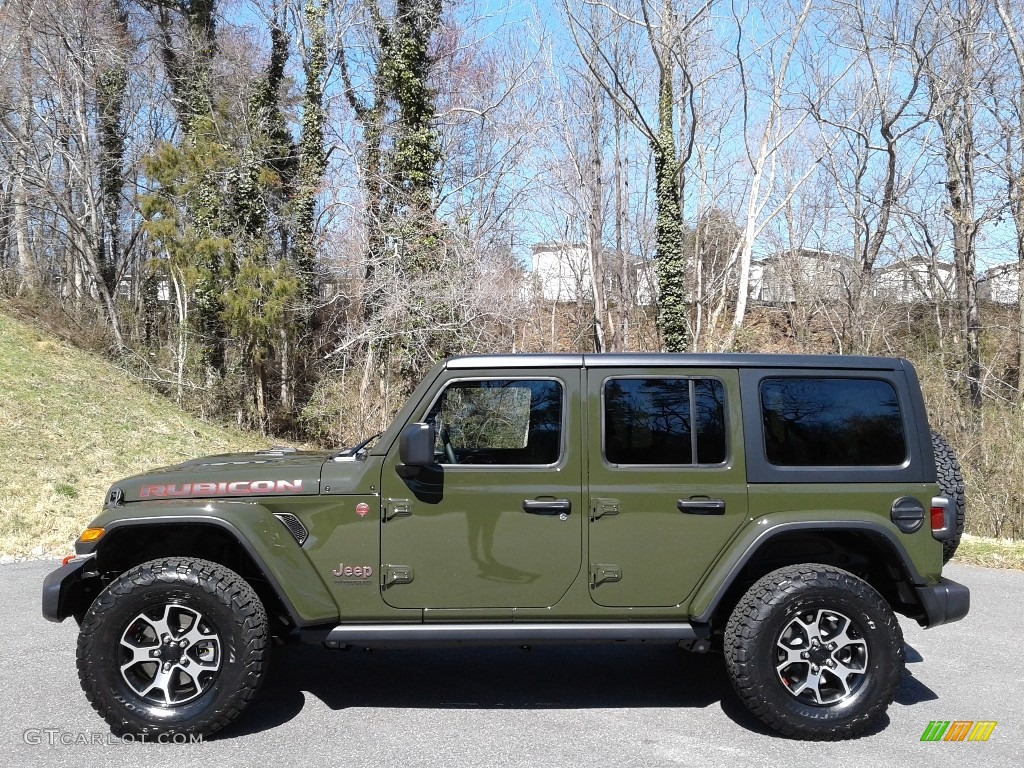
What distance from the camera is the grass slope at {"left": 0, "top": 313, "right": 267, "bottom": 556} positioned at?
10.5 metres

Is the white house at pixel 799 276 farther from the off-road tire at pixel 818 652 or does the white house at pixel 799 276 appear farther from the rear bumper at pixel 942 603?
the off-road tire at pixel 818 652

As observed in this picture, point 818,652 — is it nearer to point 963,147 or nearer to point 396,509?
point 396,509

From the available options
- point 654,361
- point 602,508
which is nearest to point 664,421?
point 654,361

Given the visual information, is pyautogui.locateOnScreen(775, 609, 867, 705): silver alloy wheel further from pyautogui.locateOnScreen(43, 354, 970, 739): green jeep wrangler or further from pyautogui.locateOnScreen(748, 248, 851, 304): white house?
pyautogui.locateOnScreen(748, 248, 851, 304): white house

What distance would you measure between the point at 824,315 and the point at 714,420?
24249 mm

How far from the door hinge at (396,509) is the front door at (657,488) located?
953 millimetres

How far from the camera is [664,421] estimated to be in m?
4.39

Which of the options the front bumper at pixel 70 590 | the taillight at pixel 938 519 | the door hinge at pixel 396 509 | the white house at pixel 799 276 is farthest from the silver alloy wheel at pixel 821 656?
the white house at pixel 799 276

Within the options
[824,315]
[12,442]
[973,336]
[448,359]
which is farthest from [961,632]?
[824,315]

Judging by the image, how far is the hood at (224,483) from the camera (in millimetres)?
4246

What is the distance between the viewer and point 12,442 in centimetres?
1327

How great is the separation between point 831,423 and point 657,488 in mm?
1047

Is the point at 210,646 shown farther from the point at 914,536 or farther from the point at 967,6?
the point at 967,6

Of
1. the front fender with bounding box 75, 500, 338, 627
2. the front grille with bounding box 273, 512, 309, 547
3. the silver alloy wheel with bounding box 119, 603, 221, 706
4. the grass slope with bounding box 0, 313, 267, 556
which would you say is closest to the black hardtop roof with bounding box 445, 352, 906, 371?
the front grille with bounding box 273, 512, 309, 547
